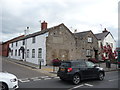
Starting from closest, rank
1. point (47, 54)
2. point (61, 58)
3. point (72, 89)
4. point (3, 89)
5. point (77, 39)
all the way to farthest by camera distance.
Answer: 1. point (3, 89)
2. point (72, 89)
3. point (47, 54)
4. point (61, 58)
5. point (77, 39)

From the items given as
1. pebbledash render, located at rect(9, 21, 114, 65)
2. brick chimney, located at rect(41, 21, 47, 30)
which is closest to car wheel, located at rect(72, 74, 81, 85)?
pebbledash render, located at rect(9, 21, 114, 65)

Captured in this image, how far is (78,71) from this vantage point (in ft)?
30.7

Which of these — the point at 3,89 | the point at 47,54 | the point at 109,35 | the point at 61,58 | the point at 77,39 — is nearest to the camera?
the point at 3,89

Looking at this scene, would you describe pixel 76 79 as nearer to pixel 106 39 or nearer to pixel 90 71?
pixel 90 71

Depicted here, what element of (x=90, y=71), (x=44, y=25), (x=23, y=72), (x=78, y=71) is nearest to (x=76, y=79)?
(x=78, y=71)

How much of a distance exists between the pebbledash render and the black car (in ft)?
40.2

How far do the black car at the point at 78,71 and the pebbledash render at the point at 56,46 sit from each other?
12261 millimetres

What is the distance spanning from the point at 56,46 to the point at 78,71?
544 inches

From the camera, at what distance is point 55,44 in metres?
22.8

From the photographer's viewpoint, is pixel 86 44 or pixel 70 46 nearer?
pixel 70 46

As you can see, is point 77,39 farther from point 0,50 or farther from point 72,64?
point 0,50

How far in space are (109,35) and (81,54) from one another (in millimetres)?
13498

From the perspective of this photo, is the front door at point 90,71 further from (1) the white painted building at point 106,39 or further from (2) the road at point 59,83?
(1) the white painted building at point 106,39

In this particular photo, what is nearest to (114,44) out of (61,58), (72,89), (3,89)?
(61,58)
